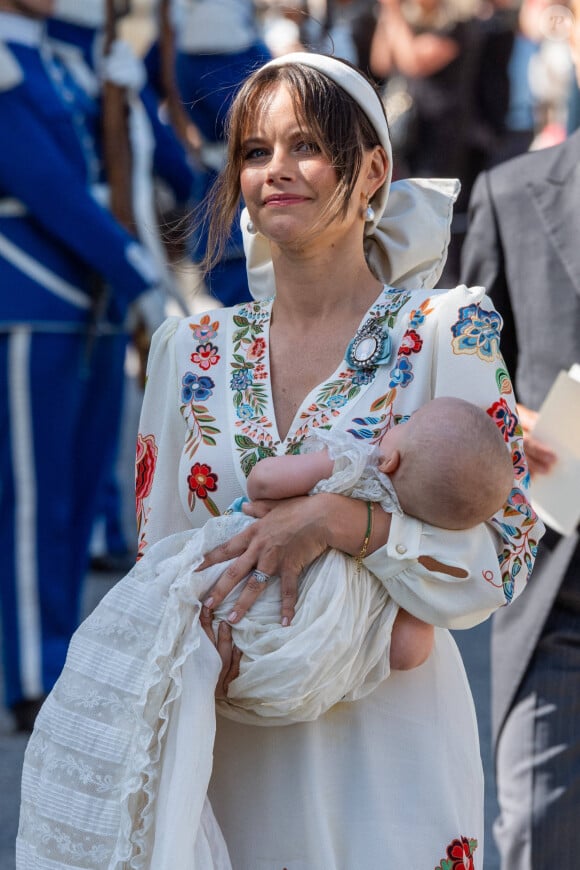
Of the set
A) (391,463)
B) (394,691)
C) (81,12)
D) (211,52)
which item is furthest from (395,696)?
(211,52)

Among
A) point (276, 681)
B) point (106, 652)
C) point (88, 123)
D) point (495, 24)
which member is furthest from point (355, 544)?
point (495, 24)

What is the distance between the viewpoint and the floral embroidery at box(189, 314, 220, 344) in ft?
8.14

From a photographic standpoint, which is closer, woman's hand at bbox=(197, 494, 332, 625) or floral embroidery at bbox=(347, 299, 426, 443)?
woman's hand at bbox=(197, 494, 332, 625)

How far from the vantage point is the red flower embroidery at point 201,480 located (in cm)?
232

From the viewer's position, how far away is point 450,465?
6.72 ft

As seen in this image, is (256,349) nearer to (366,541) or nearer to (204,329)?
(204,329)

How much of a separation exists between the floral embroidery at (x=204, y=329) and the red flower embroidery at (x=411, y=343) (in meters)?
0.36

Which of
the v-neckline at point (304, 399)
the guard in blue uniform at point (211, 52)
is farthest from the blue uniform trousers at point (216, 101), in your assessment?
the v-neckline at point (304, 399)

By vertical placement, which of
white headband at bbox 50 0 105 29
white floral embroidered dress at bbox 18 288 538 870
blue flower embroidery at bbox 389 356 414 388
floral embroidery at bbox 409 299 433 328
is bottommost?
white floral embroidered dress at bbox 18 288 538 870

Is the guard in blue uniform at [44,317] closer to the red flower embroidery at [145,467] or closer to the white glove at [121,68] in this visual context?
the white glove at [121,68]

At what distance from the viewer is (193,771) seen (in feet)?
6.64

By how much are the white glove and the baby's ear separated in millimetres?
3293

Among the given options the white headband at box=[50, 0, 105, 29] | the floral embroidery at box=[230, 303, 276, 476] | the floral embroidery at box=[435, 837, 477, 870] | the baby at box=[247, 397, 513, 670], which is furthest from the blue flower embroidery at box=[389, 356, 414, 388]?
the white headband at box=[50, 0, 105, 29]

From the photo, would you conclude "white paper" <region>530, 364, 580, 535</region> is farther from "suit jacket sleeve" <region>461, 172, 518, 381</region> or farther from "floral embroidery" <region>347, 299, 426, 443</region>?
"floral embroidery" <region>347, 299, 426, 443</region>
